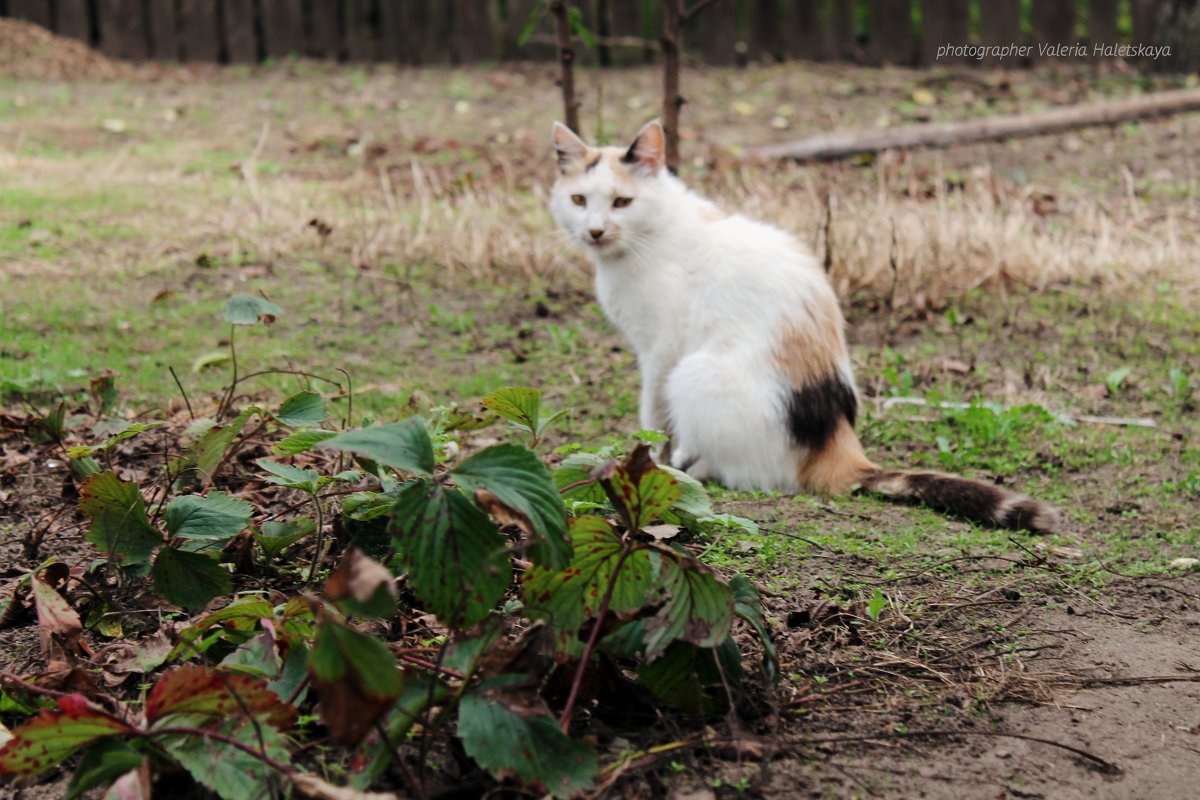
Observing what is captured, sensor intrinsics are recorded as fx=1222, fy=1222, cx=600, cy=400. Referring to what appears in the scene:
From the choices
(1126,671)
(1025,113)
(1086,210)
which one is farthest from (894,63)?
(1126,671)

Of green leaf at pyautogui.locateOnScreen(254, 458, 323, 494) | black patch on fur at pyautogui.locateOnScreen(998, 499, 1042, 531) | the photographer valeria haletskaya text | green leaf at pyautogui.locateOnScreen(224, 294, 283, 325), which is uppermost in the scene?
the photographer valeria haletskaya text

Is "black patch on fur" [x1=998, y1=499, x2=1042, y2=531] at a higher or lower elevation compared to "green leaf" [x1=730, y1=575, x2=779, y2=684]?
lower

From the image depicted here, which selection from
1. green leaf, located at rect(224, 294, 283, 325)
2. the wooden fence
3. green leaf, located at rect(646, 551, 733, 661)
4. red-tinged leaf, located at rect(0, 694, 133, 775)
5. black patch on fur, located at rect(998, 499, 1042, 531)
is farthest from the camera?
the wooden fence

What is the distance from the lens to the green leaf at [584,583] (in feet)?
7.14

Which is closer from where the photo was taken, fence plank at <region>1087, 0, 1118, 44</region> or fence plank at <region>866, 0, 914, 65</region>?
fence plank at <region>1087, 0, 1118, 44</region>

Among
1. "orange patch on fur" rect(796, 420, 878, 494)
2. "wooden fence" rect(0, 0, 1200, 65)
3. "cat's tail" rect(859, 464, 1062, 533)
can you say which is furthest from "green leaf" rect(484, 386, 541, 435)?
"wooden fence" rect(0, 0, 1200, 65)

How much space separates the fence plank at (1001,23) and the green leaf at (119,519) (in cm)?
1050

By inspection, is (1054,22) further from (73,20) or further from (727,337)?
(73,20)

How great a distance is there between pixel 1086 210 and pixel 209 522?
651 centimetres

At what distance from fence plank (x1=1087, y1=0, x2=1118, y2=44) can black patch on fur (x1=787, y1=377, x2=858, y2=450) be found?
8721 millimetres

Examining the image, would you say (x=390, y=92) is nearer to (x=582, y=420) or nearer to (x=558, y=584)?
(x=582, y=420)

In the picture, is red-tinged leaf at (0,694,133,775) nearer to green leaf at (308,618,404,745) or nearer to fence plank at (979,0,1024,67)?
green leaf at (308,618,404,745)

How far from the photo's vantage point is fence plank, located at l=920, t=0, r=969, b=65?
1141 cm

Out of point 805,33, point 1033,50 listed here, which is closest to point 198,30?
point 805,33
